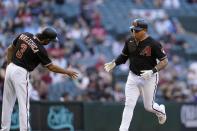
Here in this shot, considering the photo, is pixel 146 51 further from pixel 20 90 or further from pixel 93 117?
pixel 93 117

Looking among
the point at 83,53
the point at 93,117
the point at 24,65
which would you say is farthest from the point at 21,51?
the point at 83,53

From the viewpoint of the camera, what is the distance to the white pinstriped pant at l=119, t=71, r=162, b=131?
11.8m

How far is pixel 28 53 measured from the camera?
11.0 metres

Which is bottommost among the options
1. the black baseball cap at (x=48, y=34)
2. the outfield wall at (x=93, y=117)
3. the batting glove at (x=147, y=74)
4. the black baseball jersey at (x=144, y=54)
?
the outfield wall at (x=93, y=117)

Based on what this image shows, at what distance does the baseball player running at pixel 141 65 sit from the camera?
38.5 ft

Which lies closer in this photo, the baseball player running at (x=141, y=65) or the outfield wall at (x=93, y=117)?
the baseball player running at (x=141, y=65)

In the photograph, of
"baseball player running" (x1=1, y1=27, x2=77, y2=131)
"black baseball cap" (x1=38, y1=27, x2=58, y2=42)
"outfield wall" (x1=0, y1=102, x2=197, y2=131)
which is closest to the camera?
"black baseball cap" (x1=38, y1=27, x2=58, y2=42)

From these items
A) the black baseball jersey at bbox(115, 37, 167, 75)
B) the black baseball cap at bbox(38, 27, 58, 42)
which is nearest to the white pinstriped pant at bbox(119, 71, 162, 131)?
the black baseball jersey at bbox(115, 37, 167, 75)

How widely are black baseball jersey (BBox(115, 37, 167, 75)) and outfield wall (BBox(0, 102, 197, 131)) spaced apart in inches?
125

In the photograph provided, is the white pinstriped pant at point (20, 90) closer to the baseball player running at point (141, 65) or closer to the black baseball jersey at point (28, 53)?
the black baseball jersey at point (28, 53)

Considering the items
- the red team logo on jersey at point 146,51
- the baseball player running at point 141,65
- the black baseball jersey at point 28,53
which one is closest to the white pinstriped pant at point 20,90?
the black baseball jersey at point 28,53

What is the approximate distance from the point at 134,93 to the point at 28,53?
7.34 feet

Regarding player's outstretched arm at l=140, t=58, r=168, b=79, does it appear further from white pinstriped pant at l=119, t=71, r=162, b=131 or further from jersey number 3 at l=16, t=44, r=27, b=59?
jersey number 3 at l=16, t=44, r=27, b=59

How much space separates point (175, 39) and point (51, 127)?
945 cm
